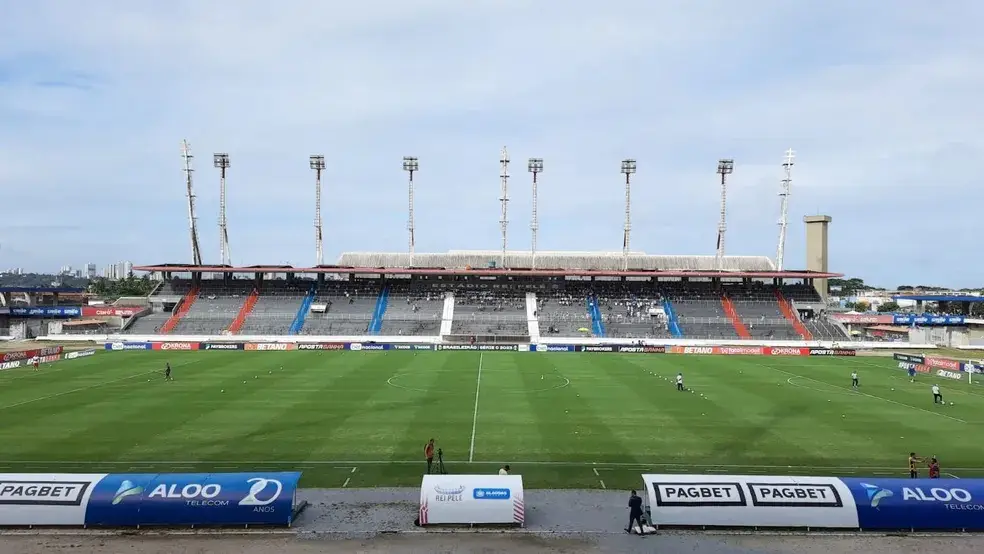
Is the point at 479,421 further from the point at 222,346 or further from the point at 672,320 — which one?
the point at 672,320

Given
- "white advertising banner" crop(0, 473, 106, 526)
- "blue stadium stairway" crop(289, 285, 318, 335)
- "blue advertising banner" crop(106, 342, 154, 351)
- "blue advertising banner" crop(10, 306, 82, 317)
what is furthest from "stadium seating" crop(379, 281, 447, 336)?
"white advertising banner" crop(0, 473, 106, 526)

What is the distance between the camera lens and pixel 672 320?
76.1 metres

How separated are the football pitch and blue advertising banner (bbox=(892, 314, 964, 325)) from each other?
45.9 metres

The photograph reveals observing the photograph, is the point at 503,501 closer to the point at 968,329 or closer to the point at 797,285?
the point at 797,285

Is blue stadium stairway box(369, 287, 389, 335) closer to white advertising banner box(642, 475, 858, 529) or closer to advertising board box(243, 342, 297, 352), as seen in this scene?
advertising board box(243, 342, 297, 352)

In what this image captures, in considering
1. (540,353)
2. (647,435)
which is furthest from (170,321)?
(647,435)

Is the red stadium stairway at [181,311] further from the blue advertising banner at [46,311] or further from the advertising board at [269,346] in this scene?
the blue advertising banner at [46,311]

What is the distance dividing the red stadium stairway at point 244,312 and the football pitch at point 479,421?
856 inches

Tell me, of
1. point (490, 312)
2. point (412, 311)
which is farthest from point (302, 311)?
point (490, 312)

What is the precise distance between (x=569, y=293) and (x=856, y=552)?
219 feet

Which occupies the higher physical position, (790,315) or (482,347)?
(790,315)

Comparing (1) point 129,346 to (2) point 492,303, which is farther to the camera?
(2) point 492,303

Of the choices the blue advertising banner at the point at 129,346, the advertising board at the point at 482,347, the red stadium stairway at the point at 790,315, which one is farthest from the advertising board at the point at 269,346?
the red stadium stairway at the point at 790,315

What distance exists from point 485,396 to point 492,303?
43.0m
